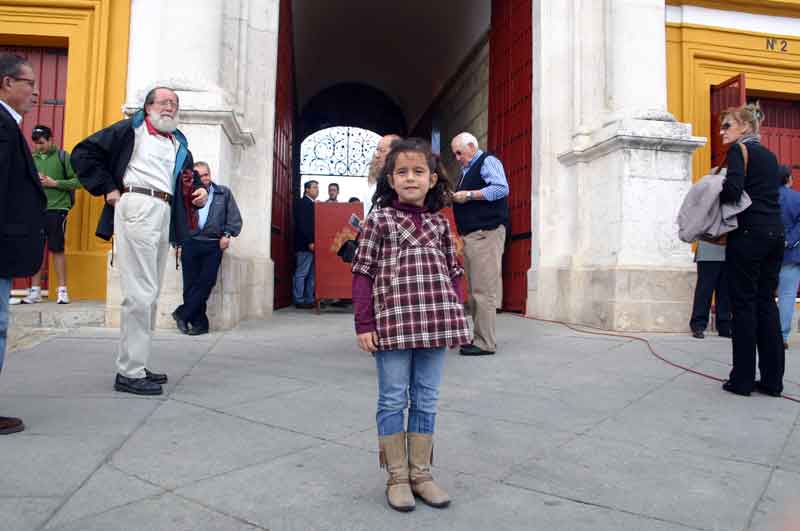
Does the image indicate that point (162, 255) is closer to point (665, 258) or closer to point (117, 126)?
point (117, 126)

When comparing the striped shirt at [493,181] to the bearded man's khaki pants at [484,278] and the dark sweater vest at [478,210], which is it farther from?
the bearded man's khaki pants at [484,278]

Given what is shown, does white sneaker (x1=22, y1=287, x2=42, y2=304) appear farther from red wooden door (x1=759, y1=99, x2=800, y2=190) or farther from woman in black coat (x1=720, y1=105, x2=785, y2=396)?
red wooden door (x1=759, y1=99, x2=800, y2=190)

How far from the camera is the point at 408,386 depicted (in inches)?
86.2

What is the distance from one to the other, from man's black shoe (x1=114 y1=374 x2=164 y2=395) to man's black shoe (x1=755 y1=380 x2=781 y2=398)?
137 inches

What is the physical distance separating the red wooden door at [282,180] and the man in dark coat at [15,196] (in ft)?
15.9

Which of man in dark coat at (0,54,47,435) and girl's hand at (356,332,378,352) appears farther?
man in dark coat at (0,54,47,435)

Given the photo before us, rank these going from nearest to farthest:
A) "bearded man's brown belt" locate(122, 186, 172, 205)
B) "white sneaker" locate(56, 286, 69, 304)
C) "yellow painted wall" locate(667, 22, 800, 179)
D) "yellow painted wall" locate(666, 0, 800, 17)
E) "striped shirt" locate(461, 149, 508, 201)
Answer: "bearded man's brown belt" locate(122, 186, 172, 205)
"striped shirt" locate(461, 149, 508, 201)
"white sneaker" locate(56, 286, 69, 304)
"yellow painted wall" locate(667, 22, 800, 179)
"yellow painted wall" locate(666, 0, 800, 17)

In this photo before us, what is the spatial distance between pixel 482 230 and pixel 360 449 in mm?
2835

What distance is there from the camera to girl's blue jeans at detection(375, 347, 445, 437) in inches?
82.0

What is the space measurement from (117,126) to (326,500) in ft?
8.47

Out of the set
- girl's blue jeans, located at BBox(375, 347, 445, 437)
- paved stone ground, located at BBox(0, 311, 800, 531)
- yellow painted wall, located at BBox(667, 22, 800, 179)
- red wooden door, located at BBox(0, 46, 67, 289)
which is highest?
yellow painted wall, located at BBox(667, 22, 800, 179)

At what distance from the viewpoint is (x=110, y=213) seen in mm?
3766

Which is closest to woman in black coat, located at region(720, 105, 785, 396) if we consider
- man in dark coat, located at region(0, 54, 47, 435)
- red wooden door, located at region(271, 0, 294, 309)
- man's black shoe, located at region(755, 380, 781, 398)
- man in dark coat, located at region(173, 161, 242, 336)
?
man's black shoe, located at region(755, 380, 781, 398)

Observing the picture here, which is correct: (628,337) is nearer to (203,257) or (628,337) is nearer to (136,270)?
(203,257)
